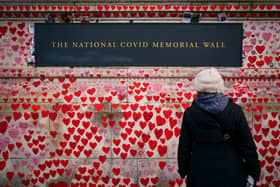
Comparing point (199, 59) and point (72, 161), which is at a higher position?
point (199, 59)

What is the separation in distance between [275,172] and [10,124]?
15.0 ft

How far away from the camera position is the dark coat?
1.93 meters

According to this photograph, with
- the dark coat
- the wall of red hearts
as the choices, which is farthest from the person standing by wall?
the wall of red hearts

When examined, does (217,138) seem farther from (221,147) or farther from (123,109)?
(123,109)

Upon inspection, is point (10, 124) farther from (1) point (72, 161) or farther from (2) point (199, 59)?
(2) point (199, 59)

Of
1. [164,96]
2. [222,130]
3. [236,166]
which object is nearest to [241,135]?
[222,130]

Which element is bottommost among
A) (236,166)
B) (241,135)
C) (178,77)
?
(236,166)

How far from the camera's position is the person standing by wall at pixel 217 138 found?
1920 millimetres

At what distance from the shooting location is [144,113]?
141 inches

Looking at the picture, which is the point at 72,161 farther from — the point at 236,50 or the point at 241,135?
the point at 236,50

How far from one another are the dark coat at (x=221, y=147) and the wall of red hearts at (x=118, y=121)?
1.53 m

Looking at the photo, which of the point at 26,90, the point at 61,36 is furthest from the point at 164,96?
the point at 26,90

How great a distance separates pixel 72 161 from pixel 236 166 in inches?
104

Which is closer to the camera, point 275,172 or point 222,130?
point 222,130
